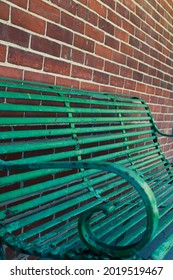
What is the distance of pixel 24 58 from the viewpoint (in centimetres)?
184

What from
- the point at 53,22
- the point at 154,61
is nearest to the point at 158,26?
the point at 154,61

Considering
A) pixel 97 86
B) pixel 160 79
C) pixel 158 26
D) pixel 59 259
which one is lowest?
pixel 59 259

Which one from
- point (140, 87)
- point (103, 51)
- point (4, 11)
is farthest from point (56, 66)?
point (140, 87)

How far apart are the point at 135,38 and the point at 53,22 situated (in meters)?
1.31

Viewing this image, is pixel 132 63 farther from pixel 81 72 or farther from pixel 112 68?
pixel 81 72

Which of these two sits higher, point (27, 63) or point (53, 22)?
point (53, 22)

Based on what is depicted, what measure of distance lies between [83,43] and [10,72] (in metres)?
0.79

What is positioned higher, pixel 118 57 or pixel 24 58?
pixel 118 57

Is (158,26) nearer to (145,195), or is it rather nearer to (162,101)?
(162,101)

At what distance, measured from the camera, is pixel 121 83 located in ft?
9.70

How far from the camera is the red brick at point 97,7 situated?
7.92ft

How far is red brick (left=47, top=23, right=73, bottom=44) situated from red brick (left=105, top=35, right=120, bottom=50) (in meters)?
0.53

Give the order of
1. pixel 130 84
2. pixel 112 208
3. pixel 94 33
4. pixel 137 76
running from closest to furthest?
pixel 112 208 → pixel 94 33 → pixel 130 84 → pixel 137 76

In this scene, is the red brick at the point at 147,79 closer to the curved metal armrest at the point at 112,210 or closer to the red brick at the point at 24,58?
the red brick at the point at 24,58
